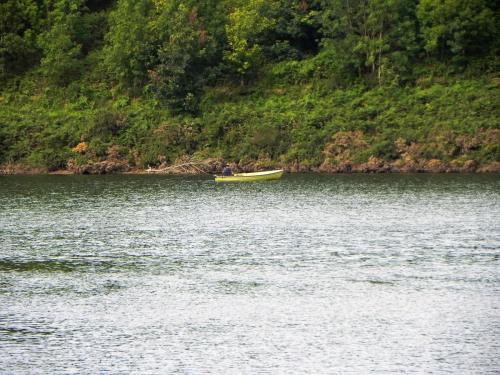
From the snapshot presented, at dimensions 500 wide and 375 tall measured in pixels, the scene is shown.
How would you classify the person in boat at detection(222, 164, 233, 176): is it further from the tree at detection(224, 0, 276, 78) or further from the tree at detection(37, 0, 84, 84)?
the tree at detection(37, 0, 84, 84)

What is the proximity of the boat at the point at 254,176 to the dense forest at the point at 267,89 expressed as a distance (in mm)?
6549

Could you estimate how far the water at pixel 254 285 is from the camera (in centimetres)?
3070

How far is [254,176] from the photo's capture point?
8862cm

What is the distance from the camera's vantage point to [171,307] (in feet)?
123

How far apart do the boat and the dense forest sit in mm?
6549

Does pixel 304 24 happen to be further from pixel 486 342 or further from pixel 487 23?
pixel 486 342

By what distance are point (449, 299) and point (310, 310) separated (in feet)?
16.1

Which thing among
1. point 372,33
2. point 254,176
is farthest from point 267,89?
point 254,176

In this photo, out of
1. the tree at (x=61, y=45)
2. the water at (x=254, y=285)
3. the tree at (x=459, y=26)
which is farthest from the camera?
the tree at (x=61, y=45)

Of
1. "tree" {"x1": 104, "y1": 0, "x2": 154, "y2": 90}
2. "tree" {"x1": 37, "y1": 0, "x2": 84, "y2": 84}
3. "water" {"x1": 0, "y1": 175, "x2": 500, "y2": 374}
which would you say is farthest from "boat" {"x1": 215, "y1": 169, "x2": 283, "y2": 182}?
"tree" {"x1": 37, "y1": 0, "x2": 84, "y2": 84}

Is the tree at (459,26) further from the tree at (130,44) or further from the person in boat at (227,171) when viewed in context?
the tree at (130,44)

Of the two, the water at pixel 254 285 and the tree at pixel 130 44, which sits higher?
the tree at pixel 130 44

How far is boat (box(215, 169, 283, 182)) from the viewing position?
→ 87.7 m

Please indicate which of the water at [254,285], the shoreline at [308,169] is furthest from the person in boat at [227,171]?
the water at [254,285]
